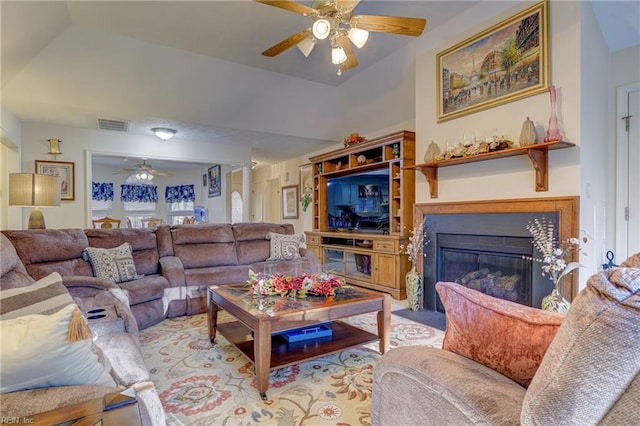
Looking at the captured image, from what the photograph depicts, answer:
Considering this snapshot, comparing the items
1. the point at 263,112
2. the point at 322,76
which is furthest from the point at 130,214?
the point at 322,76

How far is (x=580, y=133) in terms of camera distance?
8.66 ft

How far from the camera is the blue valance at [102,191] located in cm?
893

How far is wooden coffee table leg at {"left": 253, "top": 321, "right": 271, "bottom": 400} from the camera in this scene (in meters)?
1.88

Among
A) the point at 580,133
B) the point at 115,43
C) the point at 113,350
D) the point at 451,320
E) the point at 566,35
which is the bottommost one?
the point at 113,350

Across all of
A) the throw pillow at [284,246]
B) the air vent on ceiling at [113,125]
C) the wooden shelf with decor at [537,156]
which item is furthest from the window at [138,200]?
the wooden shelf with decor at [537,156]

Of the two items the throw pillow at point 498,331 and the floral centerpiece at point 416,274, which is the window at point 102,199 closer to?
the floral centerpiece at point 416,274

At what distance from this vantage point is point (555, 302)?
258 centimetres

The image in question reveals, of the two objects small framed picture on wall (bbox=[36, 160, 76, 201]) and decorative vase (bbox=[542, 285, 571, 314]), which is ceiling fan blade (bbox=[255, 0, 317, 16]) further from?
small framed picture on wall (bbox=[36, 160, 76, 201])

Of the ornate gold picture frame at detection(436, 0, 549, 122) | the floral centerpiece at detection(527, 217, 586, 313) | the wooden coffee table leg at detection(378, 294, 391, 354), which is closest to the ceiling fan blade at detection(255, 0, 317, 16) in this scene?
the ornate gold picture frame at detection(436, 0, 549, 122)

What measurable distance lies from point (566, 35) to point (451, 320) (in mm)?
2786

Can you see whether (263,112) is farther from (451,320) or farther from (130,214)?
(130,214)

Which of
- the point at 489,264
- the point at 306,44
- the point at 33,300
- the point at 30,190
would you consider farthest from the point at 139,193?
the point at 489,264

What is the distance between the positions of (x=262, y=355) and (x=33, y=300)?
1.10 meters

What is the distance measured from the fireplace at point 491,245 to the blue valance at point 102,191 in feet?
28.8
